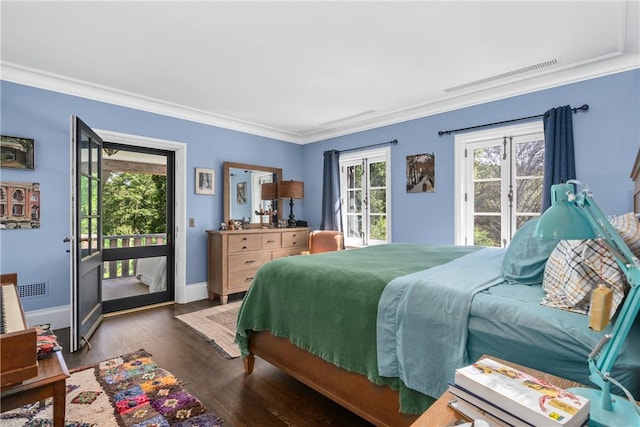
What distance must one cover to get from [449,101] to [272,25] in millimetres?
2378

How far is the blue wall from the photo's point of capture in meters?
2.79

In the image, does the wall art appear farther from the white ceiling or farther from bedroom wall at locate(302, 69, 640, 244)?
bedroom wall at locate(302, 69, 640, 244)

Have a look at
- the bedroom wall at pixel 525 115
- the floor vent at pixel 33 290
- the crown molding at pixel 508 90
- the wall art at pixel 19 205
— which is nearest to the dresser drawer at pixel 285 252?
the bedroom wall at pixel 525 115

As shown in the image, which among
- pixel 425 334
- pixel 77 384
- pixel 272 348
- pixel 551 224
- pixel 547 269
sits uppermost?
pixel 551 224

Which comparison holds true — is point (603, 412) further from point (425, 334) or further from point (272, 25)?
point (272, 25)

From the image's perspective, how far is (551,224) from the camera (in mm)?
798

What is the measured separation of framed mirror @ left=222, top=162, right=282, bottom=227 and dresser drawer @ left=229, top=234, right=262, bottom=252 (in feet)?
1.59

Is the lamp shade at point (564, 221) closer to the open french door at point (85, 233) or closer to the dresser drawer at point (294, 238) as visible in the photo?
the open french door at point (85, 233)

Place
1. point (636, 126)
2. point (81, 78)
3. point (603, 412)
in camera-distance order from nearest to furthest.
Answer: point (603, 412) → point (636, 126) → point (81, 78)

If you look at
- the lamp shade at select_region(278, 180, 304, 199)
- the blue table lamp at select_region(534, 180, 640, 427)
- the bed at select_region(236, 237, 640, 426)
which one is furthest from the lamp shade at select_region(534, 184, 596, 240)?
the lamp shade at select_region(278, 180, 304, 199)

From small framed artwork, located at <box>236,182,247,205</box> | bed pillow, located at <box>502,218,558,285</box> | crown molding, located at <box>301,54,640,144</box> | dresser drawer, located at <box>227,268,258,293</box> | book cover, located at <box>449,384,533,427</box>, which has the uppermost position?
crown molding, located at <box>301,54,640,144</box>

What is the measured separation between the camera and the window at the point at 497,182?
3.29m

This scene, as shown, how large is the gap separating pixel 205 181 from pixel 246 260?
1233 millimetres

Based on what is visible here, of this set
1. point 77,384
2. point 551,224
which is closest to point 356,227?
point 77,384
